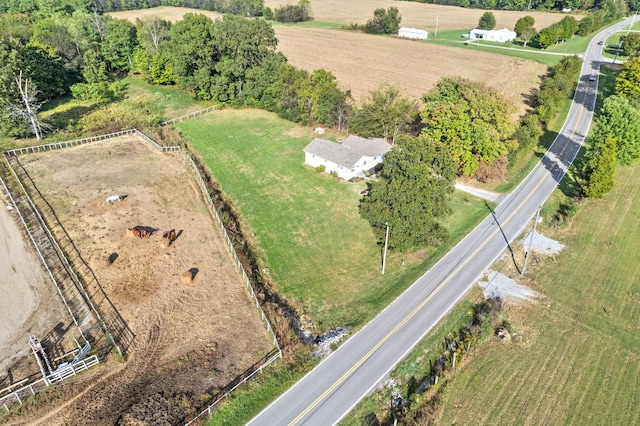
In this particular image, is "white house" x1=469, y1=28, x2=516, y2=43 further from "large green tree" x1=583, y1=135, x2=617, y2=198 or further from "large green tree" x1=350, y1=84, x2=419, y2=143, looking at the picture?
"large green tree" x1=583, y1=135, x2=617, y2=198

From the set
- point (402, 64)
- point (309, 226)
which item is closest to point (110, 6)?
point (402, 64)

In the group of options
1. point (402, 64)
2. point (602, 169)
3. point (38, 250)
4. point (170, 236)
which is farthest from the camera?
point (402, 64)

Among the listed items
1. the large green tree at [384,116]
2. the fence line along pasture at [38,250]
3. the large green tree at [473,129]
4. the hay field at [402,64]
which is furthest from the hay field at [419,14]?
the fence line along pasture at [38,250]

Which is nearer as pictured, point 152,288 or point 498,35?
point 152,288

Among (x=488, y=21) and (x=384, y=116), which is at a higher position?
(x=488, y=21)

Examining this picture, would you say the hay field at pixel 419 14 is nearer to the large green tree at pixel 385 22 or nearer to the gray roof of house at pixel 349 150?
the large green tree at pixel 385 22

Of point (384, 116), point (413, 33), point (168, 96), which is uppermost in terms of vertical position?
point (413, 33)

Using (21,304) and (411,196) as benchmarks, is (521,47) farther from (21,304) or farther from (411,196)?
(21,304)

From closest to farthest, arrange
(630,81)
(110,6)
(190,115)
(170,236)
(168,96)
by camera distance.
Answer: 1. (170,236)
2. (630,81)
3. (190,115)
4. (168,96)
5. (110,6)
